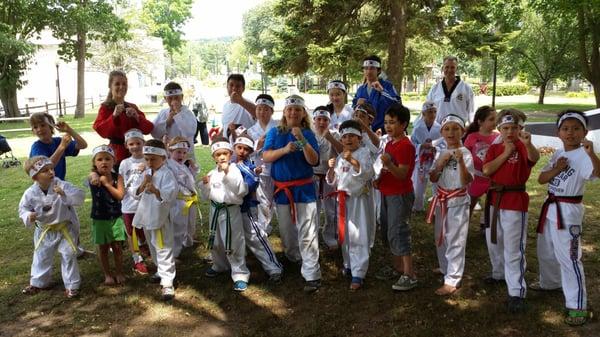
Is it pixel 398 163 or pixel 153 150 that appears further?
pixel 153 150

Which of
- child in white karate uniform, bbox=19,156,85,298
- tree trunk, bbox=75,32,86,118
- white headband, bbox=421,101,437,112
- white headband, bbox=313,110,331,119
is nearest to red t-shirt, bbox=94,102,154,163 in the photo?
child in white karate uniform, bbox=19,156,85,298

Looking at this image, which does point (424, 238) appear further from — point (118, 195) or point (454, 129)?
point (118, 195)

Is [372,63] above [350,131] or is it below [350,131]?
above

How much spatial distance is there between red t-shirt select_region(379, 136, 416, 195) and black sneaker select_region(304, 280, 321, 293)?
1.09 m

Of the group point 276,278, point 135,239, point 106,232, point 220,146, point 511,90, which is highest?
point 511,90

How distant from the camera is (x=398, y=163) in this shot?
14.0ft

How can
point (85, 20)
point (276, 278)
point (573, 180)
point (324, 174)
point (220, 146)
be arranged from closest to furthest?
point (573, 180)
point (220, 146)
point (276, 278)
point (324, 174)
point (85, 20)

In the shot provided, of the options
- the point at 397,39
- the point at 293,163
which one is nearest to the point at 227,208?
the point at 293,163

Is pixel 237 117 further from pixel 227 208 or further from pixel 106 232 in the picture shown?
pixel 106 232

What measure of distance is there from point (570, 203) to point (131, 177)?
393 centimetres

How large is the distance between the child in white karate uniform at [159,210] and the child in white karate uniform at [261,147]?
3.26 ft

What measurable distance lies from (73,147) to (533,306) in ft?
15.6

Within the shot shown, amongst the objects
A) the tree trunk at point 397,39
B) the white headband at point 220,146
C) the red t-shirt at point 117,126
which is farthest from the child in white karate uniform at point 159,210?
the tree trunk at point 397,39

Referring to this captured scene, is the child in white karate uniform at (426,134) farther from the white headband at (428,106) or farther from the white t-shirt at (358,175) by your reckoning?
the white t-shirt at (358,175)
